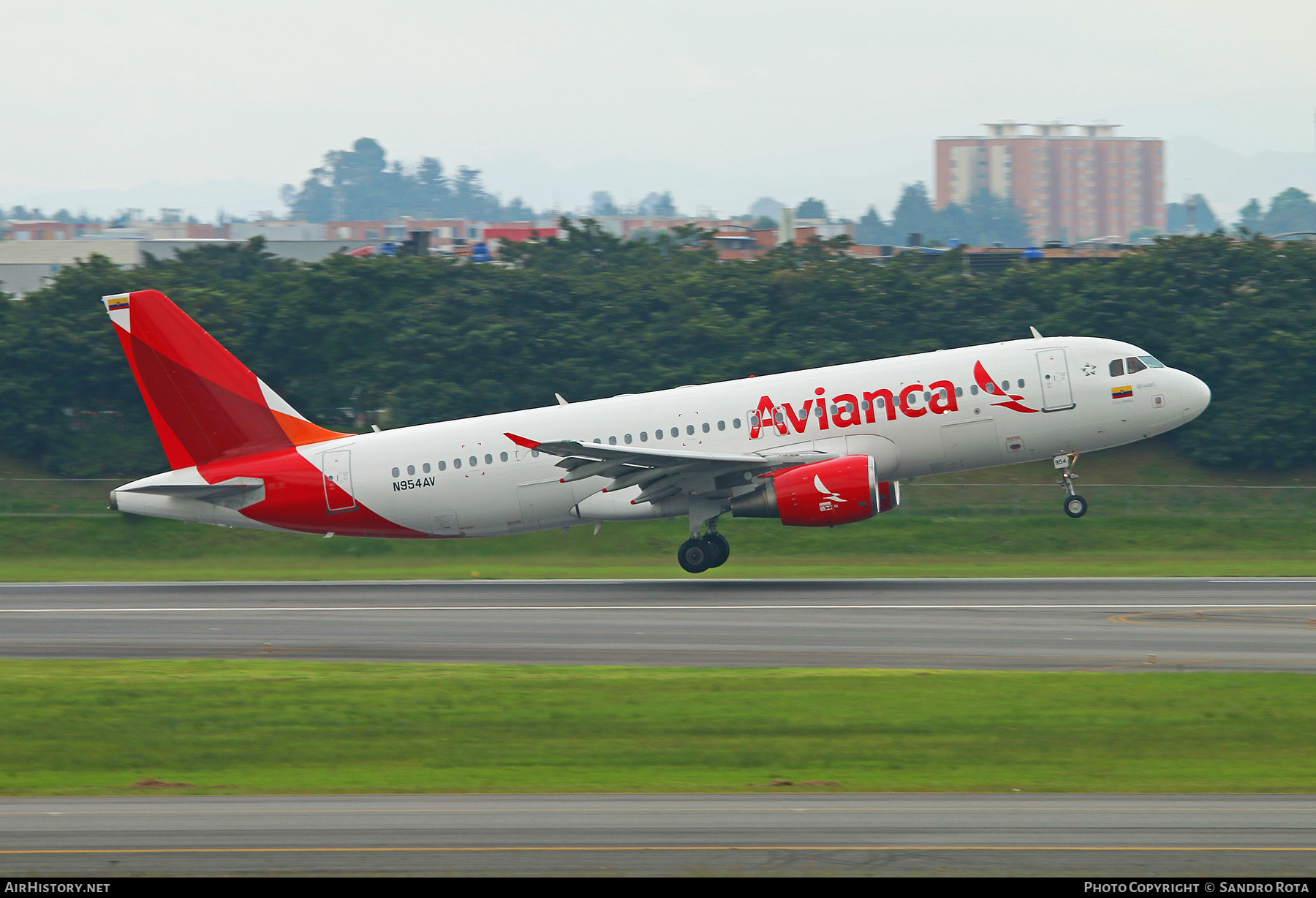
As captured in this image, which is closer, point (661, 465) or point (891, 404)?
point (661, 465)

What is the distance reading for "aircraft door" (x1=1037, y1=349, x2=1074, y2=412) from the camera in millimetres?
34094

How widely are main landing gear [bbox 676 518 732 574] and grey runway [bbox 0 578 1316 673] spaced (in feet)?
1.49

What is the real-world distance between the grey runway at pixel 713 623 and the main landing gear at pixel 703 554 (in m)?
0.45

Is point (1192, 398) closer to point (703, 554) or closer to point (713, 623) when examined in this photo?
A: point (703, 554)

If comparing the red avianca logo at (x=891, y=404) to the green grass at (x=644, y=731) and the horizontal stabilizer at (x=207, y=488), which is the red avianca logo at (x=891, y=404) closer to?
the green grass at (x=644, y=731)

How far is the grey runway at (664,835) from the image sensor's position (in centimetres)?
1329

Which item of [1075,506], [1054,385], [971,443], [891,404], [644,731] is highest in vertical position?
[1054,385]

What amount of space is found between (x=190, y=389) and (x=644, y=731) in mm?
19607

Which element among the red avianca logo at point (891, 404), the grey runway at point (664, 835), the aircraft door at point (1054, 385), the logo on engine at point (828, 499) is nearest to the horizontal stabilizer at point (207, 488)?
the red avianca logo at point (891, 404)

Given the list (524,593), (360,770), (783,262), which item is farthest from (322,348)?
(360,770)

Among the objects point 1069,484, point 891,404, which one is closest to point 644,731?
point 891,404

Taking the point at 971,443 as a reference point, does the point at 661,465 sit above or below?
below

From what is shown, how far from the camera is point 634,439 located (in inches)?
1372

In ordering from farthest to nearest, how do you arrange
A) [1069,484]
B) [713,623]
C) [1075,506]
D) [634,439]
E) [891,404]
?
[1069,484]
[634,439]
[1075,506]
[891,404]
[713,623]
